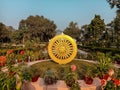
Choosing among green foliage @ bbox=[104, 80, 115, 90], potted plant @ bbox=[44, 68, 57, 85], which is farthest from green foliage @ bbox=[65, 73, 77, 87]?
green foliage @ bbox=[104, 80, 115, 90]

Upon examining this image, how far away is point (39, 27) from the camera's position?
2950 inches

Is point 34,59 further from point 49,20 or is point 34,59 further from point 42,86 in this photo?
point 49,20

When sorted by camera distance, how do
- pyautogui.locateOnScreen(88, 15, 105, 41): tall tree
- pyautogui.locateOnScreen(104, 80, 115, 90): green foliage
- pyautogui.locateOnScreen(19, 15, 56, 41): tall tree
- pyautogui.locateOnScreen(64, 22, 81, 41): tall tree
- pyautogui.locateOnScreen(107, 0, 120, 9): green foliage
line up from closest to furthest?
pyautogui.locateOnScreen(104, 80, 115, 90): green foliage < pyautogui.locateOnScreen(107, 0, 120, 9): green foliage < pyautogui.locateOnScreen(88, 15, 105, 41): tall tree < pyautogui.locateOnScreen(19, 15, 56, 41): tall tree < pyautogui.locateOnScreen(64, 22, 81, 41): tall tree

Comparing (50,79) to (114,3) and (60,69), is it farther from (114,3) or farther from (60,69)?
(114,3)

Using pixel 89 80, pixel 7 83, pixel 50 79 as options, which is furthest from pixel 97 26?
pixel 7 83

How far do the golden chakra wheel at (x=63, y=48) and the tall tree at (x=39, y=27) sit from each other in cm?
5635

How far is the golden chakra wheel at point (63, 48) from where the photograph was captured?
16.2 metres

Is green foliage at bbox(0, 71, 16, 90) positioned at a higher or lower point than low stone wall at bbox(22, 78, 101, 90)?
higher

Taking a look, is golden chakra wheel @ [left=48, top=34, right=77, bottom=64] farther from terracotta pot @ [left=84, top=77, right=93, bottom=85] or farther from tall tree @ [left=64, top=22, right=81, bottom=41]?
tall tree @ [left=64, top=22, right=81, bottom=41]

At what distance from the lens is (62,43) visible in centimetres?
1622

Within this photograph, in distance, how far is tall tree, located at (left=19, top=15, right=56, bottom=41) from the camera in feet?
240

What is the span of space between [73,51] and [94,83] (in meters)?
6.27

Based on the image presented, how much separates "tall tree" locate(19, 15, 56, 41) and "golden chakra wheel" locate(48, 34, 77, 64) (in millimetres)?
56354

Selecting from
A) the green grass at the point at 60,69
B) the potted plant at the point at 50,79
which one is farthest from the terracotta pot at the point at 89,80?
the green grass at the point at 60,69
